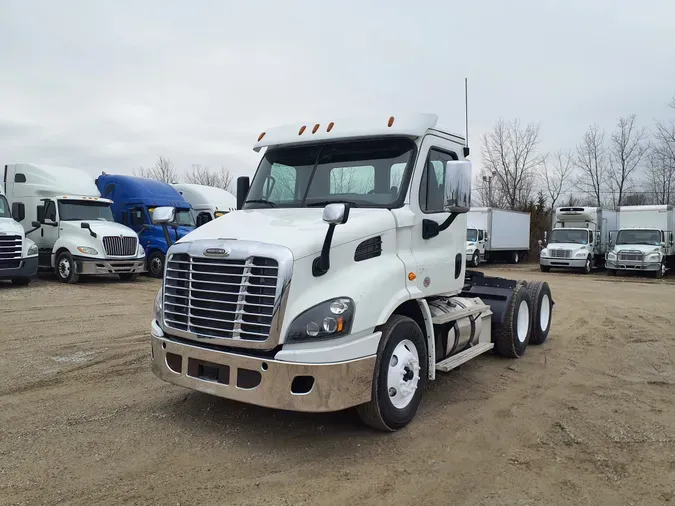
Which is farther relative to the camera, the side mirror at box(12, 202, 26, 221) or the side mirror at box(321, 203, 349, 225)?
the side mirror at box(12, 202, 26, 221)

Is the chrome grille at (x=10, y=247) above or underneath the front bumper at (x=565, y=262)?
above

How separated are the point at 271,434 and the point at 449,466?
148cm

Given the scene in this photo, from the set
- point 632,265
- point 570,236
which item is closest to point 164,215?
point 632,265

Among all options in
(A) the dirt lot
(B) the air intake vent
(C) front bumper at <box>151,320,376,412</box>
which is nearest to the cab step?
(A) the dirt lot

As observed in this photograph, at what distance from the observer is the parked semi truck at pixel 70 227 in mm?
15852

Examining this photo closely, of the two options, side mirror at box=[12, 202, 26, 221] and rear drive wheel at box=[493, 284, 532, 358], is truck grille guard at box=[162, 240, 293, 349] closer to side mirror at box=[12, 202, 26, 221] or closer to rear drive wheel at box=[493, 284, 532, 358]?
rear drive wheel at box=[493, 284, 532, 358]

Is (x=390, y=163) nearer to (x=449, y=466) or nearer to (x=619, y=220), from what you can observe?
(x=449, y=466)

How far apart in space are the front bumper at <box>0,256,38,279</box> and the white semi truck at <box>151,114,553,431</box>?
34.9 ft

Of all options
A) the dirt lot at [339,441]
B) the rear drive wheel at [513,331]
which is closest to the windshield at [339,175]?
the dirt lot at [339,441]

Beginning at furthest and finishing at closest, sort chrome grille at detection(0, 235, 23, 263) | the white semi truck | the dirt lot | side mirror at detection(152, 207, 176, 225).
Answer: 1. chrome grille at detection(0, 235, 23, 263)
2. side mirror at detection(152, 207, 176, 225)
3. the white semi truck
4. the dirt lot

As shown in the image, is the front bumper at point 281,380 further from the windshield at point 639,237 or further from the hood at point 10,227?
the windshield at point 639,237

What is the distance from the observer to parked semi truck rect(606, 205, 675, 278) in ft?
78.5

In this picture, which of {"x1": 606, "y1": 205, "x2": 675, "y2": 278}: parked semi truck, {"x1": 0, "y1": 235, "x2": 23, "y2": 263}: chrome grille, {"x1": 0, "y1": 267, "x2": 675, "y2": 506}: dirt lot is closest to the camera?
{"x1": 0, "y1": 267, "x2": 675, "y2": 506}: dirt lot

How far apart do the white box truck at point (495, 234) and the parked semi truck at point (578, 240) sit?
117 inches
